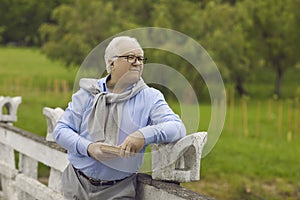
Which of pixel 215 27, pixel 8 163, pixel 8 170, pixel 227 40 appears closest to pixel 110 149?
pixel 8 170

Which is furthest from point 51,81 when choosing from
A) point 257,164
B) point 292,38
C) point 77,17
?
point 257,164

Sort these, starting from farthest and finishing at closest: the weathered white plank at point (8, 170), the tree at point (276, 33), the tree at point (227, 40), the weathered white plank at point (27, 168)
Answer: the tree at point (276, 33)
the tree at point (227, 40)
the weathered white plank at point (8, 170)
the weathered white plank at point (27, 168)

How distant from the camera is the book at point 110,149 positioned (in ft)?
10.1

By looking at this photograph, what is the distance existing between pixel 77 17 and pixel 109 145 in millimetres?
33243

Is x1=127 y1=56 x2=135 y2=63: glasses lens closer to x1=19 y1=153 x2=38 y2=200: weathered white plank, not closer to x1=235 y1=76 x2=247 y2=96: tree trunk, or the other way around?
x1=19 y1=153 x2=38 y2=200: weathered white plank

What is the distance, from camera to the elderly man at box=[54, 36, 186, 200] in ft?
10.3

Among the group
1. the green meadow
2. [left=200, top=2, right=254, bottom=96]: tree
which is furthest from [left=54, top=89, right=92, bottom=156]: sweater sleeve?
[left=200, top=2, right=254, bottom=96]: tree

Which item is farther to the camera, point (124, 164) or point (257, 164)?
point (257, 164)

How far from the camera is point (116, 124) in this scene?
321 centimetres

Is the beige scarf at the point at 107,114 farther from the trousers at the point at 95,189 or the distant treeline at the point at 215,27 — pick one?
the distant treeline at the point at 215,27

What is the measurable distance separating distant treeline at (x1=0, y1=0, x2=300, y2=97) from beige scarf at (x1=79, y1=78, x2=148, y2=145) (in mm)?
27928

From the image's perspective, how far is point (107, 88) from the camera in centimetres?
332

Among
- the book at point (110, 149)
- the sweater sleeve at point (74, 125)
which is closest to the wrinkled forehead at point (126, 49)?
the sweater sleeve at point (74, 125)

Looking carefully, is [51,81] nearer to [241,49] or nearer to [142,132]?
[241,49]
